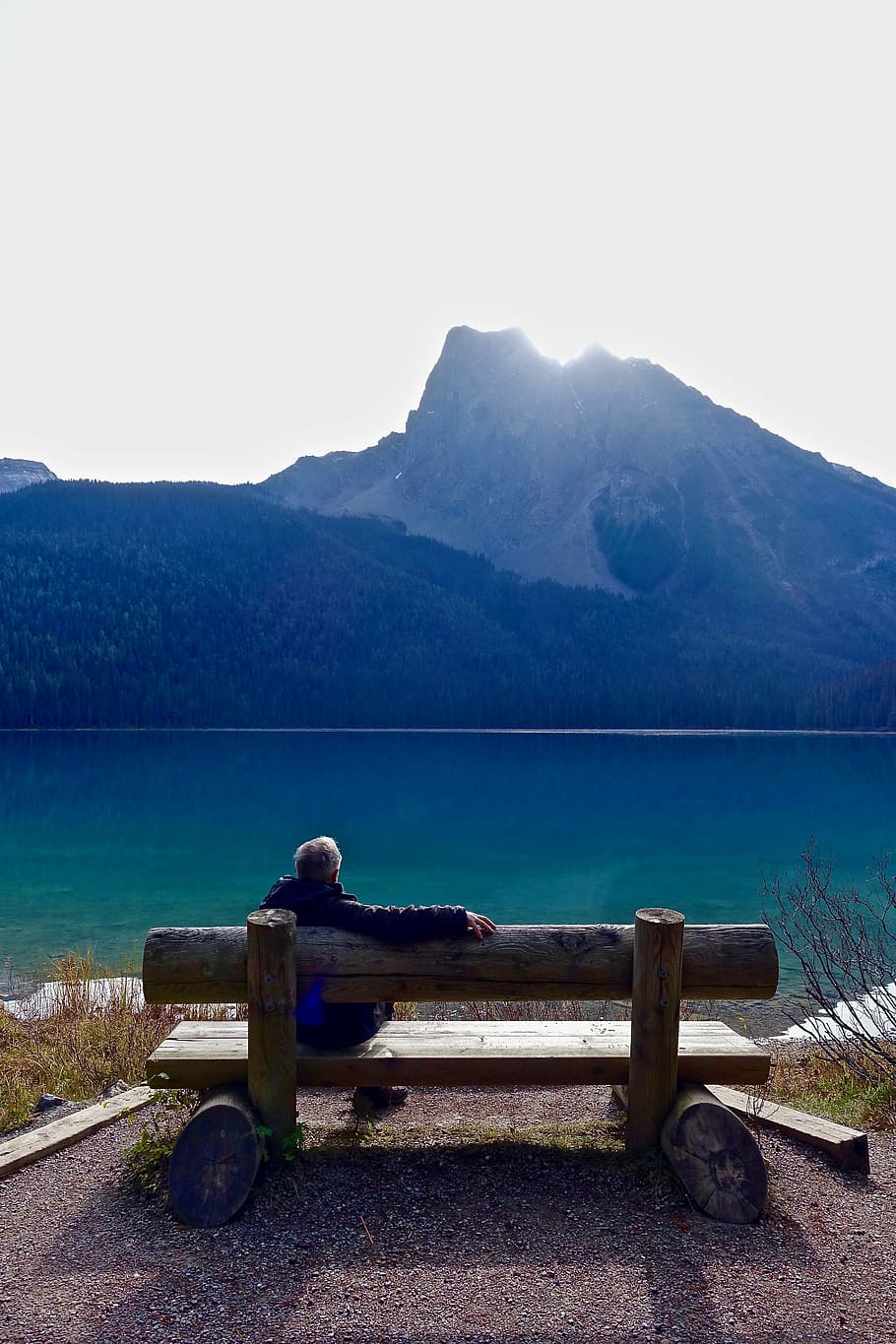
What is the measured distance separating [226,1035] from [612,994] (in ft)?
7.17

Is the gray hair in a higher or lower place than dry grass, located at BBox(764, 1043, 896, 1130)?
higher

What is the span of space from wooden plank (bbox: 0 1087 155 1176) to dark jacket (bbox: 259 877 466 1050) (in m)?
1.28

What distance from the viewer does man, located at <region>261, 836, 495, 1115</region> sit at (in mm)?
4852

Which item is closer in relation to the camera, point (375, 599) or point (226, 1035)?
point (226, 1035)

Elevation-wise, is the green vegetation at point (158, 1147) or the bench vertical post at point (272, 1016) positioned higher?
the bench vertical post at point (272, 1016)

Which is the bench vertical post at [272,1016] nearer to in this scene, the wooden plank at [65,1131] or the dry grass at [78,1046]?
the wooden plank at [65,1131]

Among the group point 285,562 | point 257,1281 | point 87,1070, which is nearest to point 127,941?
point 87,1070

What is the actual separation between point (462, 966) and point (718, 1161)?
1.54m

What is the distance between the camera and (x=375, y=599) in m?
169

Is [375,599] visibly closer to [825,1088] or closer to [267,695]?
[267,695]

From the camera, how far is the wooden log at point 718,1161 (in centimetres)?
451

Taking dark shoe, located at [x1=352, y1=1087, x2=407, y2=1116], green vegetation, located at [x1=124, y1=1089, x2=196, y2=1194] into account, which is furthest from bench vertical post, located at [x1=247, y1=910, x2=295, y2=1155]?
dark shoe, located at [x1=352, y1=1087, x2=407, y2=1116]

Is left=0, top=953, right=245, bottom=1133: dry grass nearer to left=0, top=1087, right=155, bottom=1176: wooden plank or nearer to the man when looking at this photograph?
left=0, top=1087, right=155, bottom=1176: wooden plank

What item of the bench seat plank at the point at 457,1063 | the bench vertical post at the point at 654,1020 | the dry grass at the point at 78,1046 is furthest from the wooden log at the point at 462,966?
the dry grass at the point at 78,1046
